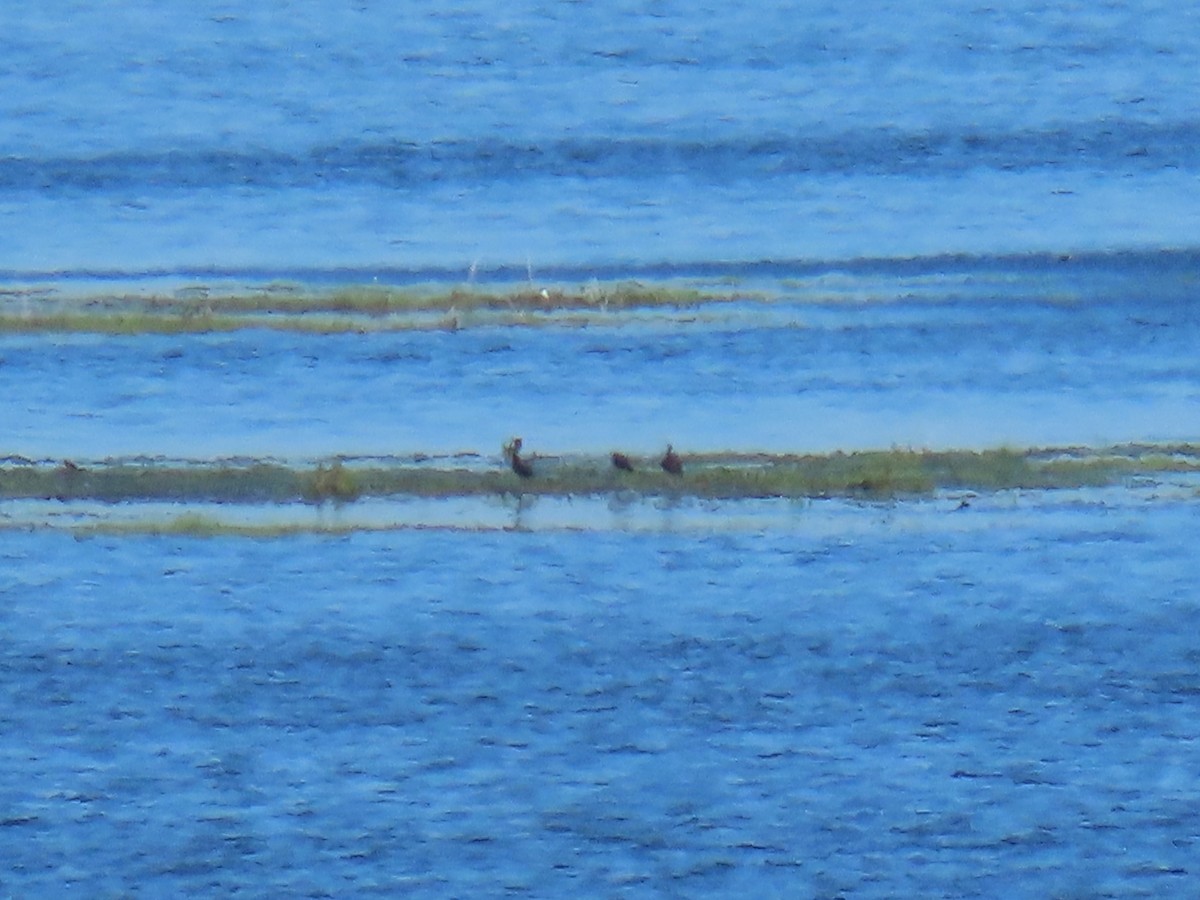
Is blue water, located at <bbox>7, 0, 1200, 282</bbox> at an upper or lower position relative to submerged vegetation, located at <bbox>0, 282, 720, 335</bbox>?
upper

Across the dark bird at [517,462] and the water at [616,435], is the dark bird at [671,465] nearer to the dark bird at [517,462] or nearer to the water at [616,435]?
the water at [616,435]

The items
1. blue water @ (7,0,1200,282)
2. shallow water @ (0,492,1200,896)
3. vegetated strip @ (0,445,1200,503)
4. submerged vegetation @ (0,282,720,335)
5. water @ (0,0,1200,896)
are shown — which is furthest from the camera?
blue water @ (7,0,1200,282)

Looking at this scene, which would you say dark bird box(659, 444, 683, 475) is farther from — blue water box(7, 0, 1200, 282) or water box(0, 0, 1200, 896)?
blue water box(7, 0, 1200, 282)

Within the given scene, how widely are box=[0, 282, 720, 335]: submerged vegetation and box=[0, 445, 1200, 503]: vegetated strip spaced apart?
235 cm

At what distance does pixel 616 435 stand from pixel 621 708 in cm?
273

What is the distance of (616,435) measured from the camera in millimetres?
10797

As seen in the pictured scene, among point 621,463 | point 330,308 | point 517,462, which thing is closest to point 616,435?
point 621,463

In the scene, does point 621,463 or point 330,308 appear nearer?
point 621,463

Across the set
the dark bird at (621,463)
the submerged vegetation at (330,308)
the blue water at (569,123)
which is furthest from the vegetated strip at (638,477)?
the blue water at (569,123)

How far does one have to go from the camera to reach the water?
7.66 m

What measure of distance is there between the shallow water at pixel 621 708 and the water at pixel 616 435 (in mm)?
24

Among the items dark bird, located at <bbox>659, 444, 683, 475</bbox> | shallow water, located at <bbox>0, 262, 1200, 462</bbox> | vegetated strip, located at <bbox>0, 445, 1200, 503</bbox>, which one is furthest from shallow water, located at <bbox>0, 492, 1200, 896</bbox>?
shallow water, located at <bbox>0, 262, 1200, 462</bbox>

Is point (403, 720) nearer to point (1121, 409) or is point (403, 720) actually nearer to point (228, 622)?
point (228, 622)

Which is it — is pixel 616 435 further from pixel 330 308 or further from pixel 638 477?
pixel 330 308
